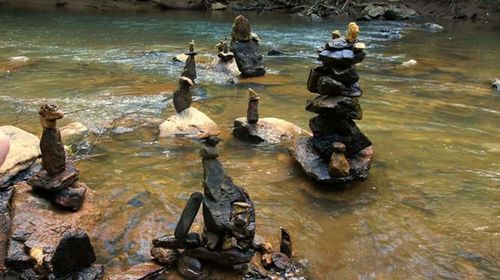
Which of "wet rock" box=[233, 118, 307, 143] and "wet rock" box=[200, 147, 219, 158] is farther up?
"wet rock" box=[200, 147, 219, 158]

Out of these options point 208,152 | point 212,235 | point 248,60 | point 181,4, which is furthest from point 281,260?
point 181,4

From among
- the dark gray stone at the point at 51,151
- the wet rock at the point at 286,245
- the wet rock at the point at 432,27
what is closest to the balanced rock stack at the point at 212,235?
the wet rock at the point at 286,245

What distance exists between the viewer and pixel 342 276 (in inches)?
180

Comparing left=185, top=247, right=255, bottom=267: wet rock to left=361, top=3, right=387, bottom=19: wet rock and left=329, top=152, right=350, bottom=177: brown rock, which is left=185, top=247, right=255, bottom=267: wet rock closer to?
left=329, top=152, right=350, bottom=177: brown rock

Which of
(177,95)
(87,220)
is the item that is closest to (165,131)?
(177,95)

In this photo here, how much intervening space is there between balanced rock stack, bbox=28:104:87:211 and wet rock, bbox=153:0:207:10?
28.1m

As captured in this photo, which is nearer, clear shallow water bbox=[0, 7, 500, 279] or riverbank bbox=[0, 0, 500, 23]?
clear shallow water bbox=[0, 7, 500, 279]

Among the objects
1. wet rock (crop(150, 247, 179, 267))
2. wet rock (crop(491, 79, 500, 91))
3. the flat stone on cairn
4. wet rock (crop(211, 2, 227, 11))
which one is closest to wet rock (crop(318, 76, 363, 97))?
the flat stone on cairn

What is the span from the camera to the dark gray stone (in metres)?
5.26

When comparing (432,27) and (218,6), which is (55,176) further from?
(218,6)

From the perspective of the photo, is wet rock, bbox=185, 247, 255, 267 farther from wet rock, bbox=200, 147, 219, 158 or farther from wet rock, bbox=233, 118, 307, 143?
wet rock, bbox=233, 118, 307, 143

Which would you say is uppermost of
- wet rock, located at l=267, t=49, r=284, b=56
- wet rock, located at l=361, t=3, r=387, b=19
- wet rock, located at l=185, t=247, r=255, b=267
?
wet rock, located at l=361, t=3, r=387, b=19

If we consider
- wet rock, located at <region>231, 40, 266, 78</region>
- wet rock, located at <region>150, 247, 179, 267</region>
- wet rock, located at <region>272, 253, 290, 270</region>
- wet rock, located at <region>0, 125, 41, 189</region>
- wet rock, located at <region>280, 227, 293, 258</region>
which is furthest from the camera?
wet rock, located at <region>231, 40, 266, 78</region>

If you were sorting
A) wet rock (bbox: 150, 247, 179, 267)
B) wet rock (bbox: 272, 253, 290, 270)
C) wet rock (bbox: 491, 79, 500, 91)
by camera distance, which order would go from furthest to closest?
wet rock (bbox: 491, 79, 500, 91)
wet rock (bbox: 272, 253, 290, 270)
wet rock (bbox: 150, 247, 179, 267)
